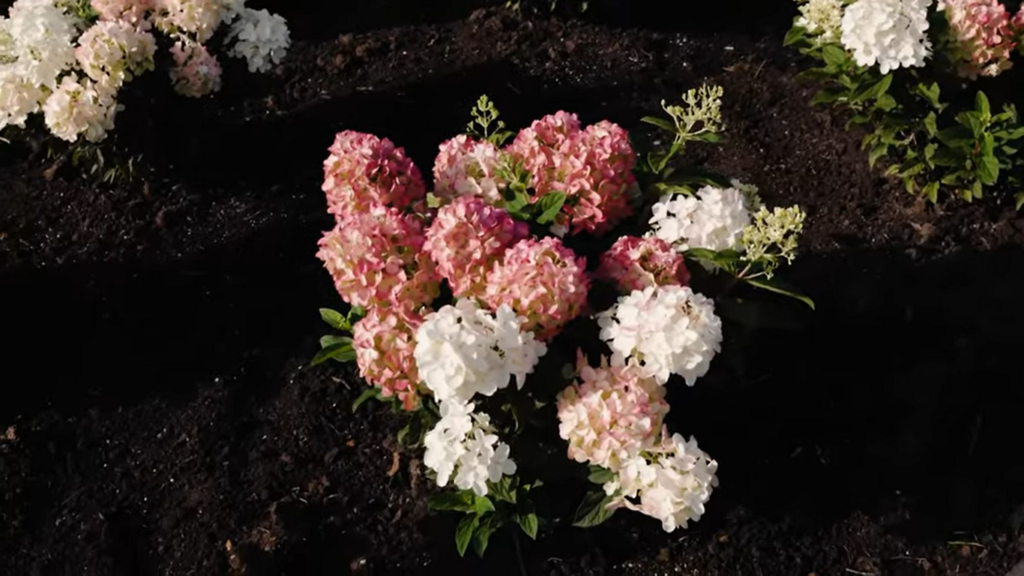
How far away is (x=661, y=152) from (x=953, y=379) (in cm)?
128

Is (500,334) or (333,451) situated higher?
(500,334)

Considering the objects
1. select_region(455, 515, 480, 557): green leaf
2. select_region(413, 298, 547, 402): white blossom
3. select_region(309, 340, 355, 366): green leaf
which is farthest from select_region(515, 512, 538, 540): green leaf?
select_region(309, 340, 355, 366): green leaf

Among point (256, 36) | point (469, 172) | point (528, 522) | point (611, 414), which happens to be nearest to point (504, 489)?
point (528, 522)

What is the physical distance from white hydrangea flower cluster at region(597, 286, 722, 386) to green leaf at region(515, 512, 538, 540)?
55 centimetres

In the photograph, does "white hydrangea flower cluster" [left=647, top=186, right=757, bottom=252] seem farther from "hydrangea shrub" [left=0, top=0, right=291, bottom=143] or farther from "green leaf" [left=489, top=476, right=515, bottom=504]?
"hydrangea shrub" [left=0, top=0, right=291, bottom=143]

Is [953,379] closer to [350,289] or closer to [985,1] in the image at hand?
[985,1]

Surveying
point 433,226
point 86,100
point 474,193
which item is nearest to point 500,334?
point 433,226

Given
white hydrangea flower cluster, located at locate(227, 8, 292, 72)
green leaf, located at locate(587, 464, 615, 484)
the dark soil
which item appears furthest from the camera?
white hydrangea flower cluster, located at locate(227, 8, 292, 72)

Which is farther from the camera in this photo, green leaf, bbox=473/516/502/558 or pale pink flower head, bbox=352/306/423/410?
green leaf, bbox=473/516/502/558

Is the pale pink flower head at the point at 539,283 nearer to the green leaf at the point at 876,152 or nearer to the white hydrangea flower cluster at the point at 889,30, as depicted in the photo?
the white hydrangea flower cluster at the point at 889,30

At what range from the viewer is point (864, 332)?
343 centimetres

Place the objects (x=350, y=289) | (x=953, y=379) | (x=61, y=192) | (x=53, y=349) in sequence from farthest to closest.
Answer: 1. (x=61, y=192)
2. (x=53, y=349)
3. (x=953, y=379)
4. (x=350, y=289)

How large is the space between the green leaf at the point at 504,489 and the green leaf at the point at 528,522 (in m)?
0.05

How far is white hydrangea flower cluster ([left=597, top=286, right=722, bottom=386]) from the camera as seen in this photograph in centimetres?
222
